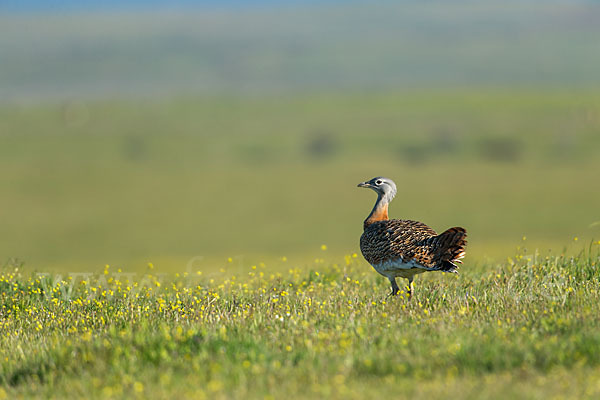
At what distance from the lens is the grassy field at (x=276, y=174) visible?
5966 centimetres

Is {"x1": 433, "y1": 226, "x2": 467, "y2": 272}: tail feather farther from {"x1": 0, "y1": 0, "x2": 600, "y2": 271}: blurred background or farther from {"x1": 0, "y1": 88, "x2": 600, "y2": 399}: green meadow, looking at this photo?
{"x1": 0, "y1": 0, "x2": 600, "y2": 271}: blurred background

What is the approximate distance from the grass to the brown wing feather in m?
0.37

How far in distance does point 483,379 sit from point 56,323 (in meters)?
4.77

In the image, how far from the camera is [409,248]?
9.47m

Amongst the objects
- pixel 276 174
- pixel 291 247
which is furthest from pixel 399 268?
pixel 276 174

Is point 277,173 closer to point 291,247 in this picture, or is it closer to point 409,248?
point 291,247

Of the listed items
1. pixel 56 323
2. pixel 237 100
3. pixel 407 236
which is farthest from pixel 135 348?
pixel 237 100

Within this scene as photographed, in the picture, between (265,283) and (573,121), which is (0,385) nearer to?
(265,283)

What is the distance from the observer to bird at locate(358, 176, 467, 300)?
926cm

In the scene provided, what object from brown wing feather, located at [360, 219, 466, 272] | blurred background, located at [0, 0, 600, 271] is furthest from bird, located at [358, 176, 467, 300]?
blurred background, located at [0, 0, 600, 271]

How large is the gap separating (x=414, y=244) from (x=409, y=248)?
3.6 inches

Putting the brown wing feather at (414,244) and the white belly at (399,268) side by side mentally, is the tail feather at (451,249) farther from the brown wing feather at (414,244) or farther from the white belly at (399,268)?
the white belly at (399,268)

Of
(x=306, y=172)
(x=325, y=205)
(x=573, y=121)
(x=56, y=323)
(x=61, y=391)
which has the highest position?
(x=573, y=121)

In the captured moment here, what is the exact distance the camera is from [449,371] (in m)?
5.95
